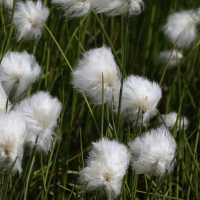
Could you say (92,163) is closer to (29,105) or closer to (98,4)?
(29,105)

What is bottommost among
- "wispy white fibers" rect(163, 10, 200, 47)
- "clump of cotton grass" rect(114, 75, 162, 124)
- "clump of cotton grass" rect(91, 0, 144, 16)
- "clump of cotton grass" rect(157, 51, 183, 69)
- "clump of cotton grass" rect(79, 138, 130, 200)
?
"clump of cotton grass" rect(79, 138, 130, 200)

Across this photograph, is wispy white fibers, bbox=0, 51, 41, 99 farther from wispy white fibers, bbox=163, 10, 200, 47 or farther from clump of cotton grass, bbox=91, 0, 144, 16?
wispy white fibers, bbox=163, 10, 200, 47

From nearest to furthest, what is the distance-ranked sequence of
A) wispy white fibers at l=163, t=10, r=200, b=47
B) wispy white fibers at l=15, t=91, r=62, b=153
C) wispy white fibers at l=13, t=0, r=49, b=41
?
wispy white fibers at l=15, t=91, r=62, b=153, wispy white fibers at l=13, t=0, r=49, b=41, wispy white fibers at l=163, t=10, r=200, b=47

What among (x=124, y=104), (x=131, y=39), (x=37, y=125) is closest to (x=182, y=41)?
(x=131, y=39)

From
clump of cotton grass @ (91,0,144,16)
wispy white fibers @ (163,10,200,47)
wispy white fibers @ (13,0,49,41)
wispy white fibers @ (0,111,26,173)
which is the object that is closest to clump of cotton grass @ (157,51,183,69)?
wispy white fibers @ (163,10,200,47)

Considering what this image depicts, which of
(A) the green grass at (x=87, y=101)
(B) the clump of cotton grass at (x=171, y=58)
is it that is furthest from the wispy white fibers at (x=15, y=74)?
(B) the clump of cotton grass at (x=171, y=58)
